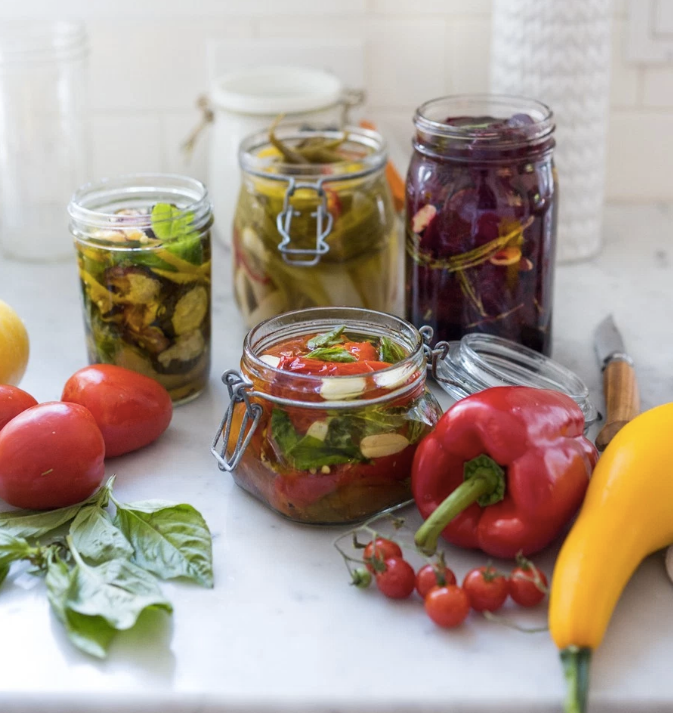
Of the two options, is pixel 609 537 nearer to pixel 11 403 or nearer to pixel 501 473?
pixel 501 473

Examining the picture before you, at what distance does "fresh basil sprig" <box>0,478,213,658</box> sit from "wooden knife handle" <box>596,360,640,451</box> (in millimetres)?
356

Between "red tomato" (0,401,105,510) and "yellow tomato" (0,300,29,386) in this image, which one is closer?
"red tomato" (0,401,105,510)

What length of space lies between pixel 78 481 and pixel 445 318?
1.27 ft

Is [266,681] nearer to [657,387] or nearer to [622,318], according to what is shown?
[657,387]

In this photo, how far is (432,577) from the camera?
680 mm

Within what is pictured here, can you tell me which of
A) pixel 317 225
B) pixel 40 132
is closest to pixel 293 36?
pixel 40 132

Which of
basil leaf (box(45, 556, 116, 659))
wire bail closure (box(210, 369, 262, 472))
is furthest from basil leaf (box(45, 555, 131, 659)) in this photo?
wire bail closure (box(210, 369, 262, 472))

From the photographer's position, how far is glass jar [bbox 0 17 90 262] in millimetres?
1250

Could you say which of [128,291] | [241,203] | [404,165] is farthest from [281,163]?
[404,165]

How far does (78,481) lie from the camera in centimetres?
79

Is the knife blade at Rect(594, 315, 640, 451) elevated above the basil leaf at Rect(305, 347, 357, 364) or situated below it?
below

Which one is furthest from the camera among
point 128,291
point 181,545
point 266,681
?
point 128,291

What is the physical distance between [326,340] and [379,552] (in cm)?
21

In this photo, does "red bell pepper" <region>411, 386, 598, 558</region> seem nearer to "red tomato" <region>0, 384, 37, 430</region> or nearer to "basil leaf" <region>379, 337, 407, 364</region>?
"basil leaf" <region>379, 337, 407, 364</region>
